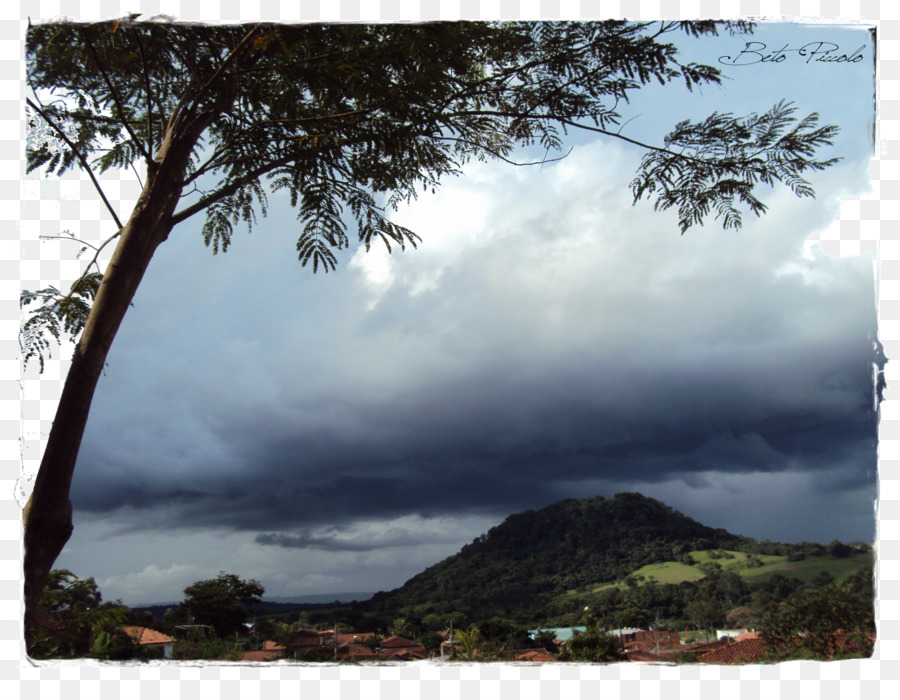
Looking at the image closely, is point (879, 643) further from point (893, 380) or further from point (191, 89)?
point (191, 89)

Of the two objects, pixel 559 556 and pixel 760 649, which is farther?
pixel 559 556

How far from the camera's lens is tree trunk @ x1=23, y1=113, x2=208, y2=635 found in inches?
85.2

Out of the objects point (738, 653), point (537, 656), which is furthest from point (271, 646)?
point (738, 653)

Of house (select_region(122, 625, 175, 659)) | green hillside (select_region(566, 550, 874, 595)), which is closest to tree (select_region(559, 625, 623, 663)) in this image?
green hillside (select_region(566, 550, 874, 595))

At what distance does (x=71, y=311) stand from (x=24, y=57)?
3.53 ft

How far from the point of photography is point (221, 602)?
8.08 feet

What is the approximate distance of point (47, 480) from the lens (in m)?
2.16

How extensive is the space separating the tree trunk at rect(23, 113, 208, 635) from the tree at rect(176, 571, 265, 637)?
→ 535 mm

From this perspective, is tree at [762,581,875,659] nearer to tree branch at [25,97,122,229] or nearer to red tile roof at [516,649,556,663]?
red tile roof at [516,649,556,663]

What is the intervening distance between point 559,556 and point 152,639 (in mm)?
1660

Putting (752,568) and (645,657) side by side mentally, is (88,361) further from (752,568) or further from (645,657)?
(752,568)

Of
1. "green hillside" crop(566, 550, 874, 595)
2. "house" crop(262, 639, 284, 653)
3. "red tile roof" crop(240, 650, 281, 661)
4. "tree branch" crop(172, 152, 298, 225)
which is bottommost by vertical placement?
"red tile roof" crop(240, 650, 281, 661)

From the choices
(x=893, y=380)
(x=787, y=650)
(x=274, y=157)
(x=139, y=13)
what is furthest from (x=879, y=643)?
(x=139, y=13)

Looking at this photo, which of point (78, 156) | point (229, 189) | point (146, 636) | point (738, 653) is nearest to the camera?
point (738, 653)
